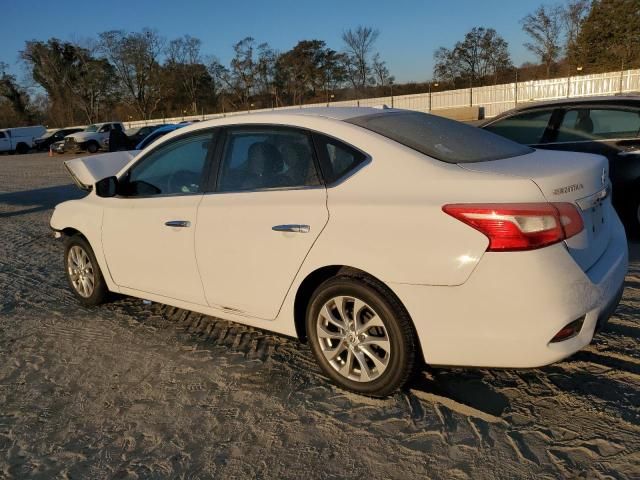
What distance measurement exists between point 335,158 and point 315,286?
0.75 m

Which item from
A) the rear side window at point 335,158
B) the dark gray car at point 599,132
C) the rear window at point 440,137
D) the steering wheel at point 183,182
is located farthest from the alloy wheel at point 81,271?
the dark gray car at point 599,132

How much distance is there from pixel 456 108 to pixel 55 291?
41764 millimetres

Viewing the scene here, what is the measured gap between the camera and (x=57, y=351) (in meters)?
4.04

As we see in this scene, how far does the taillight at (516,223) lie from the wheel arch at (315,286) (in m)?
0.57

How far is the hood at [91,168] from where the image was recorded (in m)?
7.55

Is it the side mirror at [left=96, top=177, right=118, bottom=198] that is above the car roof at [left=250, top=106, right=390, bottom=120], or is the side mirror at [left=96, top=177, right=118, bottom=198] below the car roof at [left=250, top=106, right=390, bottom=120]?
below

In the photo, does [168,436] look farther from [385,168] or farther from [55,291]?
[55,291]

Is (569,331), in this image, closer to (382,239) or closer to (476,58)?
(382,239)

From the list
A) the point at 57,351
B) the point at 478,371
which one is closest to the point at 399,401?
the point at 478,371

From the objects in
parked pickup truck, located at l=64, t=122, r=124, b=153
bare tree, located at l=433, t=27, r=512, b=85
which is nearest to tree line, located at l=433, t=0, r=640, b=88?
bare tree, located at l=433, t=27, r=512, b=85

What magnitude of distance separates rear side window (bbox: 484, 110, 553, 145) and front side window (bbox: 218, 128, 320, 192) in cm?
423

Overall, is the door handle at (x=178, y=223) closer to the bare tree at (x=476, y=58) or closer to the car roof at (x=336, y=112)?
the car roof at (x=336, y=112)

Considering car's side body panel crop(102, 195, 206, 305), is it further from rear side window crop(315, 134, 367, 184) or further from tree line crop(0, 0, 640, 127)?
tree line crop(0, 0, 640, 127)

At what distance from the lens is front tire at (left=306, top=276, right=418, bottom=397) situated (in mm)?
2867
